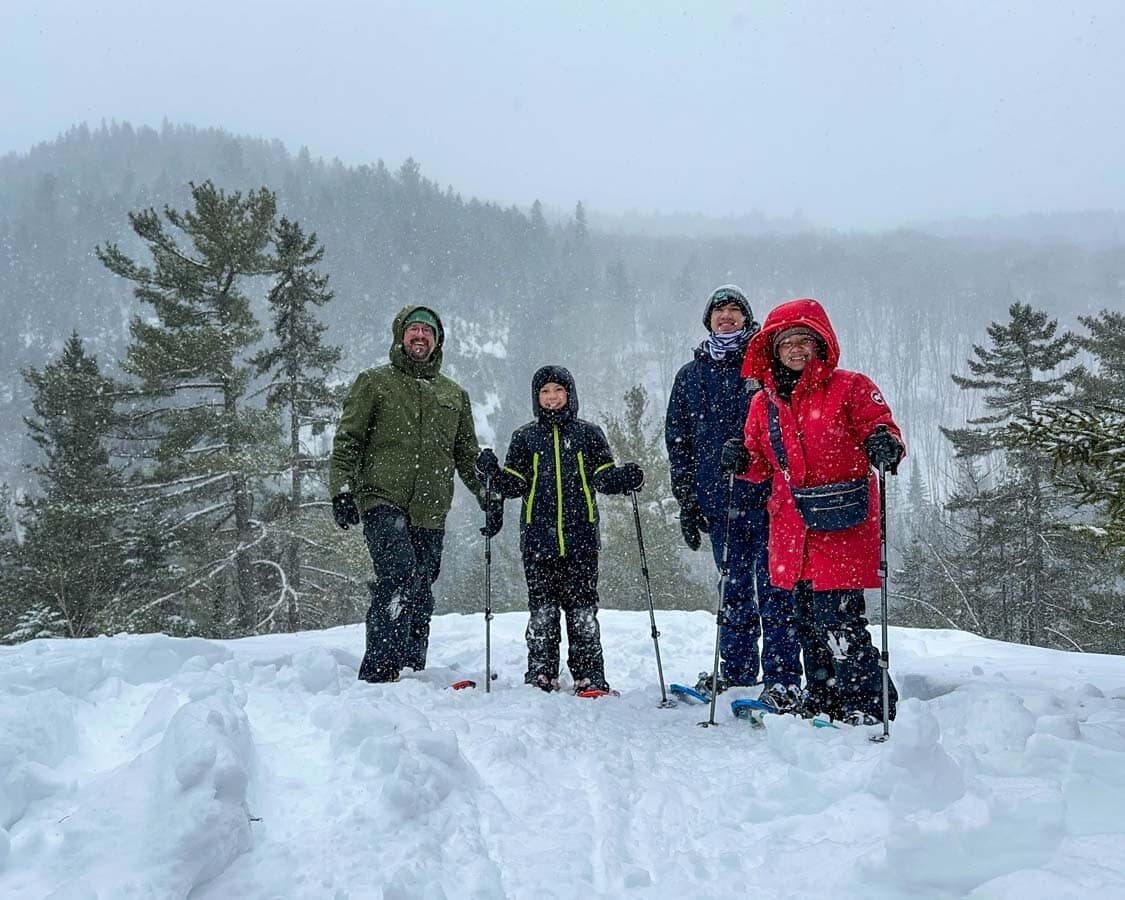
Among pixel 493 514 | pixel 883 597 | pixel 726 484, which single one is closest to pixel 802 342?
pixel 726 484

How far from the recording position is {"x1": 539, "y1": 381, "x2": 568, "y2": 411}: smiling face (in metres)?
4.81

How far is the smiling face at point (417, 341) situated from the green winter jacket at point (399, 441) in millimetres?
39

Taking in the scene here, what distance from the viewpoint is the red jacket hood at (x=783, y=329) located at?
12.3 feet

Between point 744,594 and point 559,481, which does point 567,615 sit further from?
point 744,594

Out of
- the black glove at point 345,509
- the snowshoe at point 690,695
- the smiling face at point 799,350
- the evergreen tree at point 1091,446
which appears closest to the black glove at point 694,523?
the snowshoe at point 690,695

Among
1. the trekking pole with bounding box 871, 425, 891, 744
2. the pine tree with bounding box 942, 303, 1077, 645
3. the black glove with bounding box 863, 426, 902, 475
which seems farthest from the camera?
the pine tree with bounding box 942, 303, 1077, 645

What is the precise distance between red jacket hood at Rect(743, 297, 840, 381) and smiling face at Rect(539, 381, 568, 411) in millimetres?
1364

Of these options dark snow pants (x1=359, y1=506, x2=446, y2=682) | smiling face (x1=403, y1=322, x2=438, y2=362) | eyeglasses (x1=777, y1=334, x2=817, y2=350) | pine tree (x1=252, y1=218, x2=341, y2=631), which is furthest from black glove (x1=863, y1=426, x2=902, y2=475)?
pine tree (x1=252, y1=218, x2=341, y2=631)

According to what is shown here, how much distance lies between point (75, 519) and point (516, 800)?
702 inches

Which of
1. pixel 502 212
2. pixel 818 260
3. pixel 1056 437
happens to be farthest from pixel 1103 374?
pixel 818 260

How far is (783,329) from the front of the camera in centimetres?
379

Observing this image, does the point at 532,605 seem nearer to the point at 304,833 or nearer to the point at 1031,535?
the point at 304,833

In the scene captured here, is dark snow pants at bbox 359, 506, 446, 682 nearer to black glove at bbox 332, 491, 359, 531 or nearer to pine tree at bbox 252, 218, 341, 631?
black glove at bbox 332, 491, 359, 531

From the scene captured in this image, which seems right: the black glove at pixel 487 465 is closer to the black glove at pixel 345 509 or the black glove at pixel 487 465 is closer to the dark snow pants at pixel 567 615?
the dark snow pants at pixel 567 615
